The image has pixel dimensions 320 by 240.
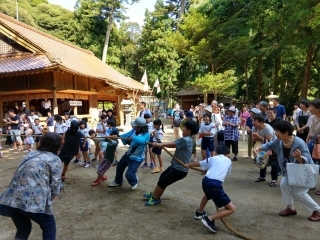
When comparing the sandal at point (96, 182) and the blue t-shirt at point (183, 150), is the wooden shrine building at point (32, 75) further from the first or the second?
the blue t-shirt at point (183, 150)

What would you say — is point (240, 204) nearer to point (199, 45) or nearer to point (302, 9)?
point (302, 9)

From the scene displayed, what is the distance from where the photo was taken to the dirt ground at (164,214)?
341cm

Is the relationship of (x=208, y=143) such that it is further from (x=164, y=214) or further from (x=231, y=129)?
(x=164, y=214)

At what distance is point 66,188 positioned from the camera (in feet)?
→ 18.0

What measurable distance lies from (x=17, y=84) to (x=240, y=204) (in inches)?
487

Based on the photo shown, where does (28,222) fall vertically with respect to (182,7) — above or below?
below

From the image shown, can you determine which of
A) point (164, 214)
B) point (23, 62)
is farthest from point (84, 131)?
point (23, 62)

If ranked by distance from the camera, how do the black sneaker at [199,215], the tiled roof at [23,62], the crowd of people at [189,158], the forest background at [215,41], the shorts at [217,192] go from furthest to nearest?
1. the forest background at [215,41]
2. the tiled roof at [23,62]
3. the black sneaker at [199,215]
4. the shorts at [217,192]
5. the crowd of people at [189,158]

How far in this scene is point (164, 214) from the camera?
4059 millimetres

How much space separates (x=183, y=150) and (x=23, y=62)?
36.2ft

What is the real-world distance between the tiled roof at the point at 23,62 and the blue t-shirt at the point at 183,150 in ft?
29.5

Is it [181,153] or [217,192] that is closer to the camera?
[217,192]

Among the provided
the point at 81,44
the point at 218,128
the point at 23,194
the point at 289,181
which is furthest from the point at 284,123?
the point at 81,44

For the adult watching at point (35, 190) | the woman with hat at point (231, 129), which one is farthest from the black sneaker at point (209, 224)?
the woman with hat at point (231, 129)
